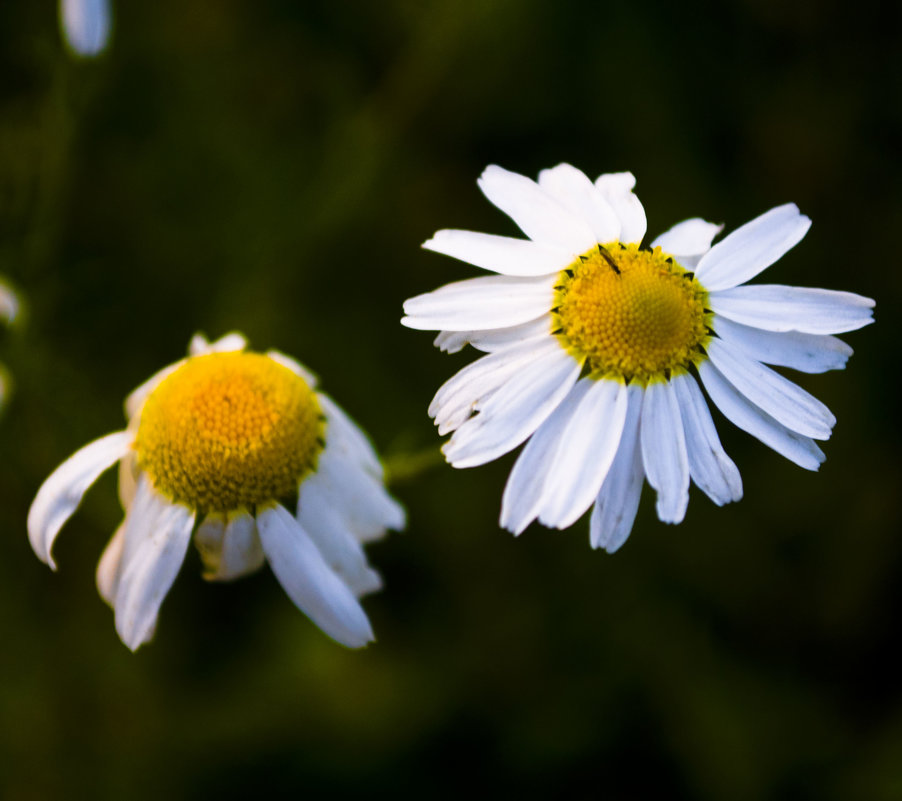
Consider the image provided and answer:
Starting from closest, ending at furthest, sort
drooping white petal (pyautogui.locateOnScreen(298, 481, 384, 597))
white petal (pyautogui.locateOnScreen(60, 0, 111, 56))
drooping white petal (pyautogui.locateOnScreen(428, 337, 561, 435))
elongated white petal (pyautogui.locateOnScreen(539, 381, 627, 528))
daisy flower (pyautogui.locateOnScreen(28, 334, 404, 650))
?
elongated white petal (pyautogui.locateOnScreen(539, 381, 627, 528)), drooping white petal (pyautogui.locateOnScreen(428, 337, 561, 435)), daisy flower (pyautogui.locateOnScreen(28, 334, 404, 650)), drooping white petal (pyautogui.locateOnScreen(298, 481, 384, 597)), white petal (pyautogui.locateOnScreen(60, 0, 111, 56))

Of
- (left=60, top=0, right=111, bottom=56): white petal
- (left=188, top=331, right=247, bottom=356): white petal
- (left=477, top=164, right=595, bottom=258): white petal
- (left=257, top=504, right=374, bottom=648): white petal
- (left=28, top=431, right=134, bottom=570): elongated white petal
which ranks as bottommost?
(left=257, top=504, right=374, bottom=648): white petal

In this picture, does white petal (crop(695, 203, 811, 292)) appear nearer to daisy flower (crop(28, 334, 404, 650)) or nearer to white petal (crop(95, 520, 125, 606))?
daisy flower (crop(28, 334, 404, 650))

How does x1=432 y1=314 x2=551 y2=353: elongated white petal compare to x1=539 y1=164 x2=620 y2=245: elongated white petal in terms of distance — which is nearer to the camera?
x1=432 y1=314 x2=551 y2=353: elongated white petal

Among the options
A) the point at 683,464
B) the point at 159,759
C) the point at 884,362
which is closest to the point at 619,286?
the point at 683,464

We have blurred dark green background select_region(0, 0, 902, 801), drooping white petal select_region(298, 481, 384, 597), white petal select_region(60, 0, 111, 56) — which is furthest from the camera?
blurred dark green background select_region(0, 0, 902, 801)

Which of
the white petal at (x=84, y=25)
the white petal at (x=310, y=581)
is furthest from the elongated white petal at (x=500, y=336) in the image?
the white petal at (x=84, y=25)

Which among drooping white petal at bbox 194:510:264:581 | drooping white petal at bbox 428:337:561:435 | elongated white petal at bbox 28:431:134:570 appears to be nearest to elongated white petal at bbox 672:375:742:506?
drooping white petal at bbox 428:337:561:435
